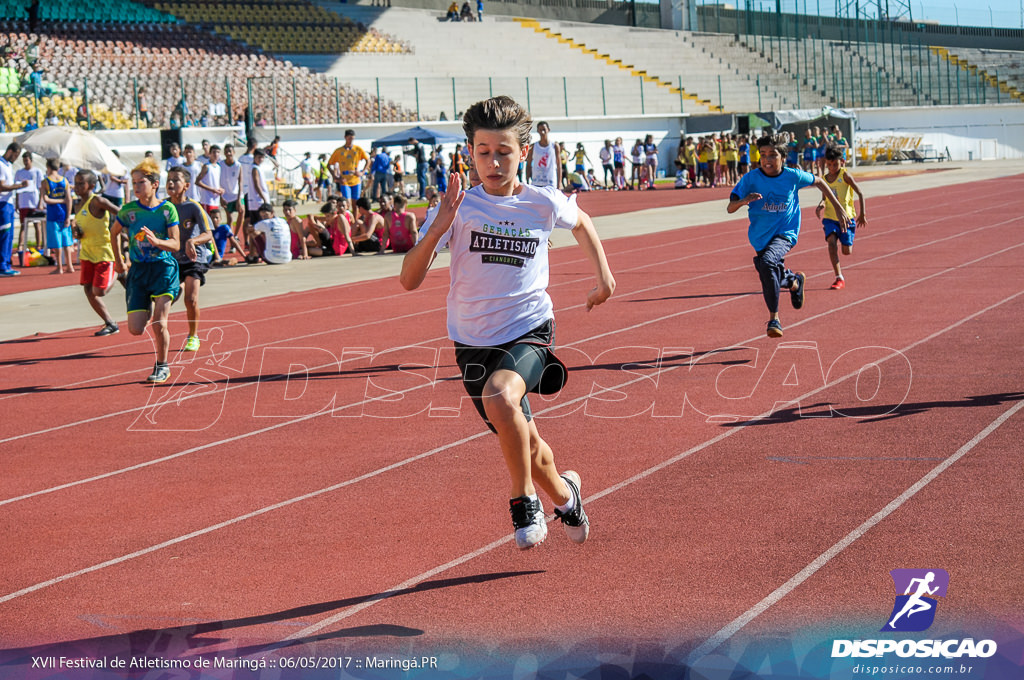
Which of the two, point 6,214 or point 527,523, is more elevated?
point 6,214

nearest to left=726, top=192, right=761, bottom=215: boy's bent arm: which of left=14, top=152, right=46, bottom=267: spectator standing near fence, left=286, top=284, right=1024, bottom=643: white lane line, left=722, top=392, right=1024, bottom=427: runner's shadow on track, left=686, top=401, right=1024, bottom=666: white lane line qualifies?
left=286, top=284, right=1024, bottom=643: white lane line

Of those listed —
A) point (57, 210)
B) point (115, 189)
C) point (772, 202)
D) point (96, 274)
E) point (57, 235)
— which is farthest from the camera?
point (115, 189)

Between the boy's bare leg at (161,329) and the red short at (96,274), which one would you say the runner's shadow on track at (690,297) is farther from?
the red short at (96,274)

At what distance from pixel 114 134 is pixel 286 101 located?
736cm

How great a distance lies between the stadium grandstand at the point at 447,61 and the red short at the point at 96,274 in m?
18.2

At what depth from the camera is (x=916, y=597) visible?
4.50 metres

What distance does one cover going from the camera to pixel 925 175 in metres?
40.5

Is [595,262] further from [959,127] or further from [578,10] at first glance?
[578,10]

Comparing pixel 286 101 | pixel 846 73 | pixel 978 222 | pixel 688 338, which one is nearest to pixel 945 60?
pixel 846 73

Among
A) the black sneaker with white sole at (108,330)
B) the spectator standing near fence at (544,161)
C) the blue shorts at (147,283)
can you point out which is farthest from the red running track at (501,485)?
the spectator standing near fence at (544,161)

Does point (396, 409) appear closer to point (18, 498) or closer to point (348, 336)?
point (18, 498)

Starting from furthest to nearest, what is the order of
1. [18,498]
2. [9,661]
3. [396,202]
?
[396,202] < [18,498] < [9,661]

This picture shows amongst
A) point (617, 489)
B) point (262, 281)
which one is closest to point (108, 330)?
point (262, 281)

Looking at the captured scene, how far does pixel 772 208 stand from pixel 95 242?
7.10 meters
